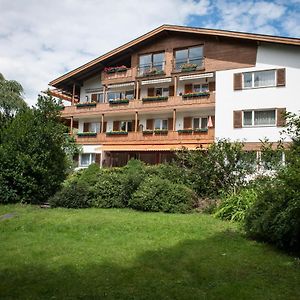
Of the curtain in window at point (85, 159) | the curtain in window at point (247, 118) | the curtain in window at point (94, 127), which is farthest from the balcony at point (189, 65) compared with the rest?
the curtain in window at point (85, 159)

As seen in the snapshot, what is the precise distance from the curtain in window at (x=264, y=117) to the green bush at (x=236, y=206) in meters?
15.0

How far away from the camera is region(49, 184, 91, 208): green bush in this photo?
17.1 m

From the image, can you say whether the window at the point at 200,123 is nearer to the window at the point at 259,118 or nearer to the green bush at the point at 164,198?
the window at the point at 259,118

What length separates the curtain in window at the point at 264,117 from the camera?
28.0m

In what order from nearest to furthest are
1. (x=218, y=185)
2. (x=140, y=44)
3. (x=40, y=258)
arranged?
(x=40, y=258) → (x=218, y=185) → (x=140, y=44)

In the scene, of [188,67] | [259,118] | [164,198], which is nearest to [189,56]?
[188,67]

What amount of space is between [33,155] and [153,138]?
1549 centimetres

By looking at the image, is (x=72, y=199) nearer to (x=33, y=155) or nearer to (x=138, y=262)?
(x=33, y=155)

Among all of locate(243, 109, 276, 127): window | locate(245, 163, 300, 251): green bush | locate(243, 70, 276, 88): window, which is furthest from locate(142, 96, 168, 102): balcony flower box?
locate(245, 163, 300, 251): green bush

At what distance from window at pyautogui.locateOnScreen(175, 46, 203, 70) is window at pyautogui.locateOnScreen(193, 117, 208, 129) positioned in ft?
15.9

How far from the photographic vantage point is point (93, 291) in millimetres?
6480

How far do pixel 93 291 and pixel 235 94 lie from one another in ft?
83.1

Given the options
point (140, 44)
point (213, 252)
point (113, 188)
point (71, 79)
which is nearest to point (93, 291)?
point (213, 252)

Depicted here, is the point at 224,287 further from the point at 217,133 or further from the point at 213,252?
the point at 217,133
